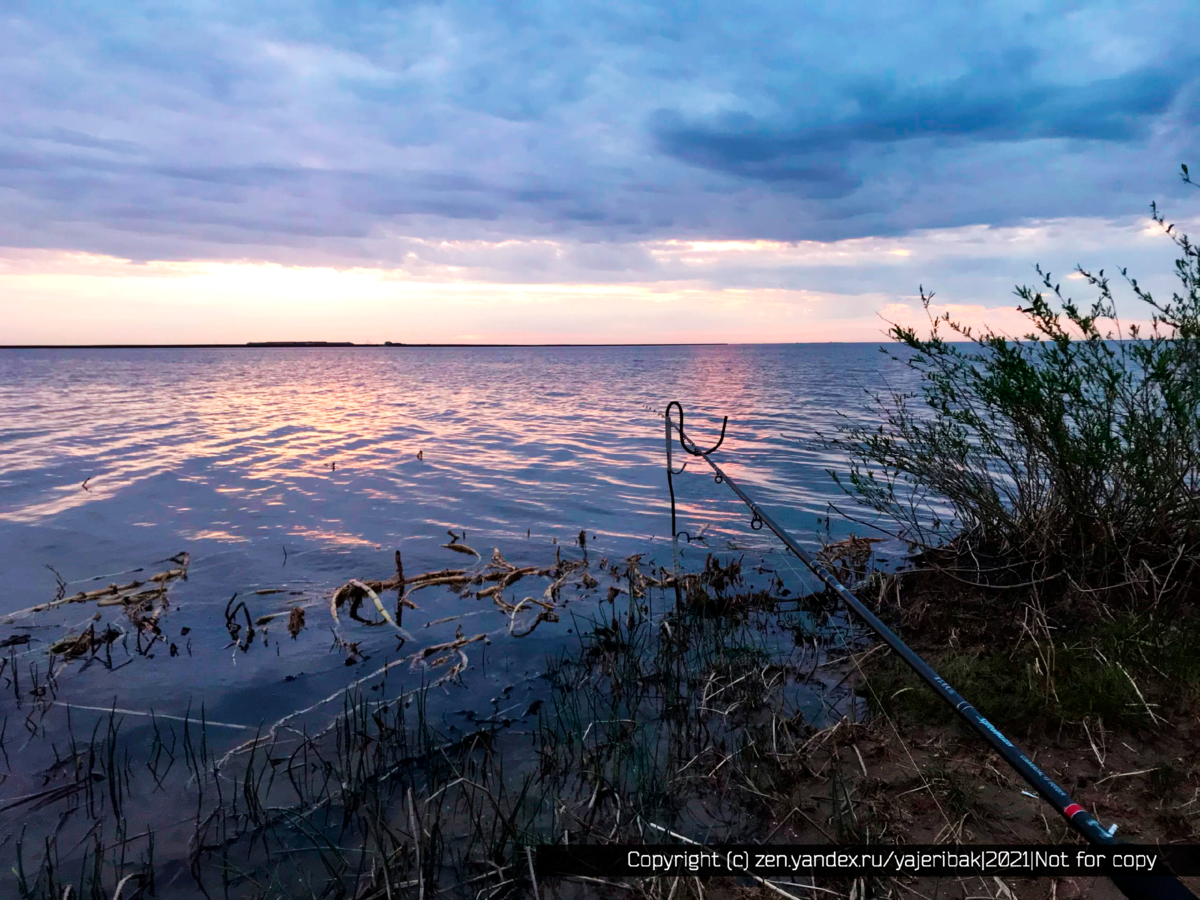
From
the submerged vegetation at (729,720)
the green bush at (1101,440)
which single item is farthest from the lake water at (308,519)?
the green bush at (1101,440)

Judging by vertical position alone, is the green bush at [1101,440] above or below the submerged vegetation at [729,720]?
above

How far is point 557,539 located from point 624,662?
5.36 m

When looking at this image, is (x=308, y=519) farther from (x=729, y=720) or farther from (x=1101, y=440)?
(x=1101, y=440)

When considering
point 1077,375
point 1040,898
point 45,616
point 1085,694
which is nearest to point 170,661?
point 45,616

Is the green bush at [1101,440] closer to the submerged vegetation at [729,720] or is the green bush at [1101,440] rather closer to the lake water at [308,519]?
the submerged vegetation at [729,720]

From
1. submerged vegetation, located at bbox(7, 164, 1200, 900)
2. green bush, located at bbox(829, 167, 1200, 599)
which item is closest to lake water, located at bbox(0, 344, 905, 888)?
submerged vegetation, located at bbox(7, 164, 1200, 900)

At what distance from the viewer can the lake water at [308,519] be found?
657 centimetres

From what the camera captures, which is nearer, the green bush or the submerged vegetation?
the submerged vegetation

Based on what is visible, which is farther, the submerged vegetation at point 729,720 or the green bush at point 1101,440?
the green bush at point 1101,440

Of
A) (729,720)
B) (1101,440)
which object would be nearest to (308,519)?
(729,720)

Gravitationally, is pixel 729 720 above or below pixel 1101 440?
below

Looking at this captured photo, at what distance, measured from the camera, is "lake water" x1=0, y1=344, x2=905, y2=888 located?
21.6 ft

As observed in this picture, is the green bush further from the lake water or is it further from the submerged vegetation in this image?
the lake water

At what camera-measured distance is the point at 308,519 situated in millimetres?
12859
